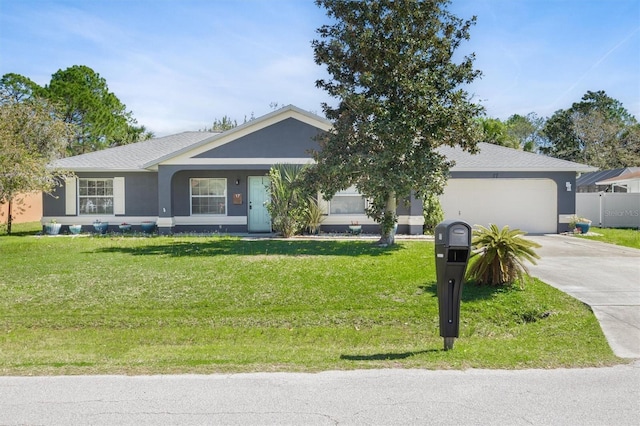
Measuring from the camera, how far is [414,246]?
14141 mm

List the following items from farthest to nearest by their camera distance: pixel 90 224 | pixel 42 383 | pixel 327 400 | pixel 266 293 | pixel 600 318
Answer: pixel 90 224 < pixel 266 293 < pixel 600 318 < pixel 42 383 < pixel 327 400

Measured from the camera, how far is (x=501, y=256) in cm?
884

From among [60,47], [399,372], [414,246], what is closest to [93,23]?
[60,47]

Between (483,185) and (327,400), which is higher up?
(483,185)

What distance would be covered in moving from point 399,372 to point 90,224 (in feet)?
55.7

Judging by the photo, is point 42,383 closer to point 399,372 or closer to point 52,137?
point 399,372

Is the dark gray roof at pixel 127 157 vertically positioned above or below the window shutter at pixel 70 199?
above

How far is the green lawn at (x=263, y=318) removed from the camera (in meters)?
5.48

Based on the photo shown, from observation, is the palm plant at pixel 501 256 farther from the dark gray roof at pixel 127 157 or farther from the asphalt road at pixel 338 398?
the dark gray roof at pixel 127 157

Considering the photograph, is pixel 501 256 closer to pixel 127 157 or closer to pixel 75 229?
pixel 75 229

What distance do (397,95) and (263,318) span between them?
7.53m

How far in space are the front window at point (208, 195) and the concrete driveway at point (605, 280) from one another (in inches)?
445

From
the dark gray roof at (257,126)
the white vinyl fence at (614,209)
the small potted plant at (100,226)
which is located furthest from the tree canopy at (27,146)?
the white vinyl fence at (614,209)

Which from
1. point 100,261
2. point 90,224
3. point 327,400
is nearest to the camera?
point 327,400
